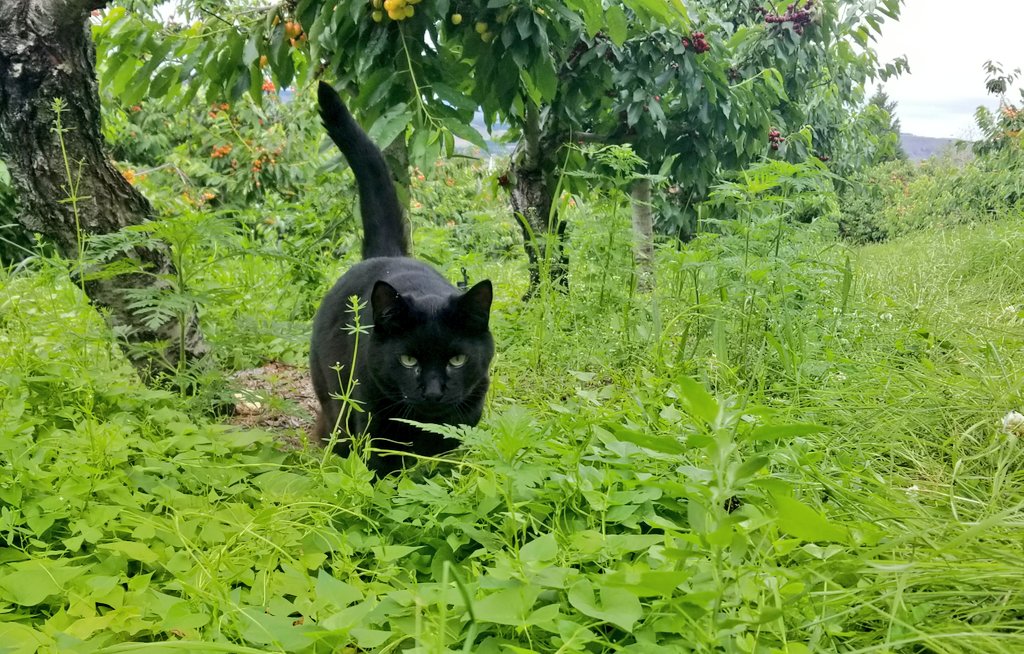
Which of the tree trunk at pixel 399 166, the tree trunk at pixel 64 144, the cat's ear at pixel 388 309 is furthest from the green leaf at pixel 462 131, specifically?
A: the tree trunk at pixel 64 144

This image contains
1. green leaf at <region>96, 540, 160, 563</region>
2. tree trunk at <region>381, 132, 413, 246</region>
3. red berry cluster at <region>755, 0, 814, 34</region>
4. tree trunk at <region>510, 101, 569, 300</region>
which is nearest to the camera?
green leaf at <region>96, 540, 160, 563</region>

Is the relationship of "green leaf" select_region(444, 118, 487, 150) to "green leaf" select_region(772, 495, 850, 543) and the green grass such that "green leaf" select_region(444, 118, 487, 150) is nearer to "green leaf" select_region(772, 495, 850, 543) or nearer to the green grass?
the green grass

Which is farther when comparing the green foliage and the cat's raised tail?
the cat's raised tail

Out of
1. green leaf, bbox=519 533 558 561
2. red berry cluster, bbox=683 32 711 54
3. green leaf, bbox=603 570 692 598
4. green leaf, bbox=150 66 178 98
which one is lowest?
green leaf, bbox=519 533 558 561

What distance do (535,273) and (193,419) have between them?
6.15 ft

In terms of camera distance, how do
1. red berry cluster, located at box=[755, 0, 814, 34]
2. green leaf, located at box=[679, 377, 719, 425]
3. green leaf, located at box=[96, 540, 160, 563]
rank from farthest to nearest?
red berry cluster, located at box=[755, 0, 814, 34] → green leaf, located at box=[96, 540, 160, 563] → green leaf, located at box=[679, 377, 719, 425]

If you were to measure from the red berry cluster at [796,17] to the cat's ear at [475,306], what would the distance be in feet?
10.3

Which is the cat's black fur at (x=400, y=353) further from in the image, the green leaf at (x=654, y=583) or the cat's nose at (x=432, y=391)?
the green leaf at (x=654, y=583)

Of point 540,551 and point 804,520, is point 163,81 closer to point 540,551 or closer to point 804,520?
point 540,551

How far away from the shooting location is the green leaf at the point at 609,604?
38.2 inches

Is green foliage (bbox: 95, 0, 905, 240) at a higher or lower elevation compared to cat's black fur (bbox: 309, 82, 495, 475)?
higher

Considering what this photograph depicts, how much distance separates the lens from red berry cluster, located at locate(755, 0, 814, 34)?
4.12m

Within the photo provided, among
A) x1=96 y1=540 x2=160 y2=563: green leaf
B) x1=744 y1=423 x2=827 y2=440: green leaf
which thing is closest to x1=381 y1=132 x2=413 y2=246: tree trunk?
x1=96 y1=540 x2=160 y2=563: green leaf

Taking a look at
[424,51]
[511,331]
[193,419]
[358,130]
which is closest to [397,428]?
[193,419]
